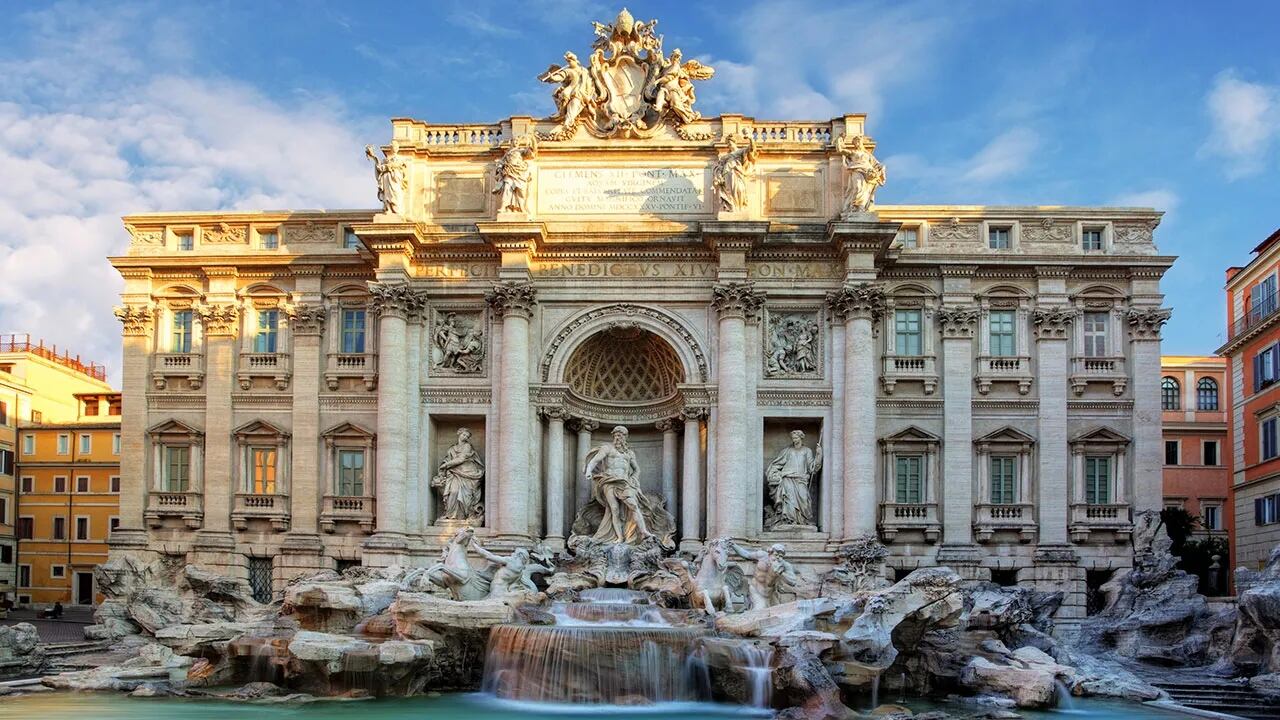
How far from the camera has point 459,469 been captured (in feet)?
104

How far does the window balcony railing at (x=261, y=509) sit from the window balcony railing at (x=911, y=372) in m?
17.1

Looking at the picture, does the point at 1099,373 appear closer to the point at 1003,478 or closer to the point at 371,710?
the point at 1003,478

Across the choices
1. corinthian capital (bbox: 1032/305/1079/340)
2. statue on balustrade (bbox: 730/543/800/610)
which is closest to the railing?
corinthian capital (bbox: 1032/305/1079/340)

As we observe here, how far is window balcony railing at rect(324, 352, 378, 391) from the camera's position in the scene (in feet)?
106

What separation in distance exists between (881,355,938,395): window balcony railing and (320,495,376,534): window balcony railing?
47.6 ft

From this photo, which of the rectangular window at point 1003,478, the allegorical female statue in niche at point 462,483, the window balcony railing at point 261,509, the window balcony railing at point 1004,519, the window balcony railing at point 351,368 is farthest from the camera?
the window balcony railing at point 261,509

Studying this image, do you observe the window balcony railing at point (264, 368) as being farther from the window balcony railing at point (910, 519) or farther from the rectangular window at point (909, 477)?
the rectangular window at point (909, 477)

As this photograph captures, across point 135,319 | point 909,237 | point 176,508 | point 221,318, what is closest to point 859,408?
point 909,237

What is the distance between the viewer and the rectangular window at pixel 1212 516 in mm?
51188

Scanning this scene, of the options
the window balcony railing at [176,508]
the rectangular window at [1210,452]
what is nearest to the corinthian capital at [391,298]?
the window balcony railing at [176,508]

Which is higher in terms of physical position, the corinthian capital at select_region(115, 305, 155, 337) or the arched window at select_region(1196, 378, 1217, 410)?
the corinthian capital at select_region(115, 305, 155, 337)

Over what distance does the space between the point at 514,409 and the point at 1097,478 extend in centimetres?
1606

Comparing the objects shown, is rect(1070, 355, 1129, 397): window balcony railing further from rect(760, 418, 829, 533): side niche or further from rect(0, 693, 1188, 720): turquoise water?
rect(0, 693, 1188, 720): turquoise water

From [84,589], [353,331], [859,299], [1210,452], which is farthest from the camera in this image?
[1210,452]
